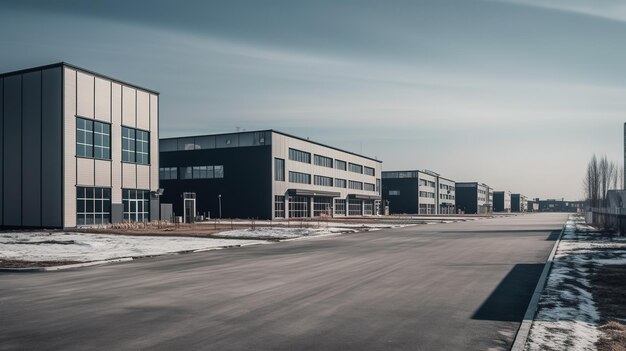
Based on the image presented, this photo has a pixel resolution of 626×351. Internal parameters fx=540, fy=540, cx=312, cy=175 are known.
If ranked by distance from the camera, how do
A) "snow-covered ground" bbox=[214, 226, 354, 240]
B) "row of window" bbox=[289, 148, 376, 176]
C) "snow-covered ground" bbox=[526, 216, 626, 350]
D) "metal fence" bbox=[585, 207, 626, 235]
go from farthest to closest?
"row of window" bbox=[289, 148, 376, 176]
"metal fence" bbox=[585, 207, 626, 235]
"snow-covered ground" bbox=[214, 226, 354, 240]
"snow-covered ground" bbox=[526, 216, 626, 350]

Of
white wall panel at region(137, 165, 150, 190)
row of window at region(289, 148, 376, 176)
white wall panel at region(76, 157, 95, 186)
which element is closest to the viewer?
white wall panel at region(76, 157, 95, 186)

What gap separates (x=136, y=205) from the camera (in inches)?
1831

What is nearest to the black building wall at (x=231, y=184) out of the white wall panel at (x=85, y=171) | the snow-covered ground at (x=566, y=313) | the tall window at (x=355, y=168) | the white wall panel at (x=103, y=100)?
the white wall panel at (x=103, y=100)

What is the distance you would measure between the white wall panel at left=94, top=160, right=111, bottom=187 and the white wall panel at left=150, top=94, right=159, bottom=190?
5300mm

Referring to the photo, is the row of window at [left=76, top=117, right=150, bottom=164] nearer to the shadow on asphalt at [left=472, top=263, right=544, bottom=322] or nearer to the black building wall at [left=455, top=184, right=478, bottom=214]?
the shadow on asphalt at [left=472, top=263, right=544, bottom=322]

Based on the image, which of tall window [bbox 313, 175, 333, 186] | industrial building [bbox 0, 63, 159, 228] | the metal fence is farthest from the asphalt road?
tall window [bbox 313, 175, 333, 186]

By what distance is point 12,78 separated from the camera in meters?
41.9

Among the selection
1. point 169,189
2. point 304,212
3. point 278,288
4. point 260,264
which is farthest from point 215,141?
point 278,288

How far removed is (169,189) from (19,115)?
34.5 meters

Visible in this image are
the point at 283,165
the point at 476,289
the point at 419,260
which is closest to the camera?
the point at 476,289

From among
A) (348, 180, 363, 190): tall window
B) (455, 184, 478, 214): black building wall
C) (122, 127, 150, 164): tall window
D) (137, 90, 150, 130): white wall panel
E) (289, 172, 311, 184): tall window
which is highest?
(137, 90, 150, 130): white wall panel

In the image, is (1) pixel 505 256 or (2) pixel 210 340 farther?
(1) pixel 505 256

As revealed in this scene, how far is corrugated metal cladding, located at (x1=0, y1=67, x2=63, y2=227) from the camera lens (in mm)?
39625

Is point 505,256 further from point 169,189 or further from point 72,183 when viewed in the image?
point 169,189
